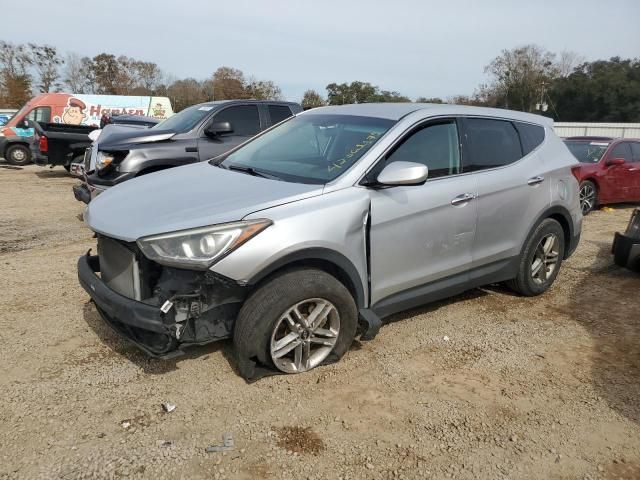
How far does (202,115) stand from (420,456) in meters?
6.29

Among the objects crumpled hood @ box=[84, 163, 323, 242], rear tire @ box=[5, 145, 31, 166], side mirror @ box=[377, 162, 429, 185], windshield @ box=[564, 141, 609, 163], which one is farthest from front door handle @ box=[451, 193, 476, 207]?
rear tire @ box=[5, 145, 31, 166]

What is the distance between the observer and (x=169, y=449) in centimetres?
261

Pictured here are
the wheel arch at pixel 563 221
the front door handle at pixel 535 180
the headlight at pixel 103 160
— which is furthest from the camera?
the headlight at pixel 103 160

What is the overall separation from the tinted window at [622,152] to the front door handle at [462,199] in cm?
760

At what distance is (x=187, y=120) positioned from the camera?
7.61 m

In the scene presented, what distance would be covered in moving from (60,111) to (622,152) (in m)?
17.8

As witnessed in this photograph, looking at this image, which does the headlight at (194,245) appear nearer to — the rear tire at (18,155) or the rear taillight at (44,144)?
the rear taillight at (44,144)

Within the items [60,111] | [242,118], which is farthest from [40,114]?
[242,118]

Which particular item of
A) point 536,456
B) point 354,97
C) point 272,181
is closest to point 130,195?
point 272,181

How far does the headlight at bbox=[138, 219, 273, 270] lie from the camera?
2.72 m

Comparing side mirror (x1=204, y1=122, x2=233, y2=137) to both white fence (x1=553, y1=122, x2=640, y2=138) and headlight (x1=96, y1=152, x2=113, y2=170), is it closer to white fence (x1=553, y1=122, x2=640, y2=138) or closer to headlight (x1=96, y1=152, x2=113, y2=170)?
headlight (x1=96, y1=152, x2=113, y2=170)

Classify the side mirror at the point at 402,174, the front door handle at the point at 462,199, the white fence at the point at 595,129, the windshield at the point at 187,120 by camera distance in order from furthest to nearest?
the white fence at the point at 595,129, the windshield at the point at 187,120, the front door handle at the point at 462,199, the side mirror at the point at 402,174

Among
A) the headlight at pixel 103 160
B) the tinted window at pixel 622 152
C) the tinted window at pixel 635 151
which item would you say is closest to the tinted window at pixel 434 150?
the headlight at pixel 103 160

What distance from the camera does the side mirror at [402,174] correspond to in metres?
3.25
